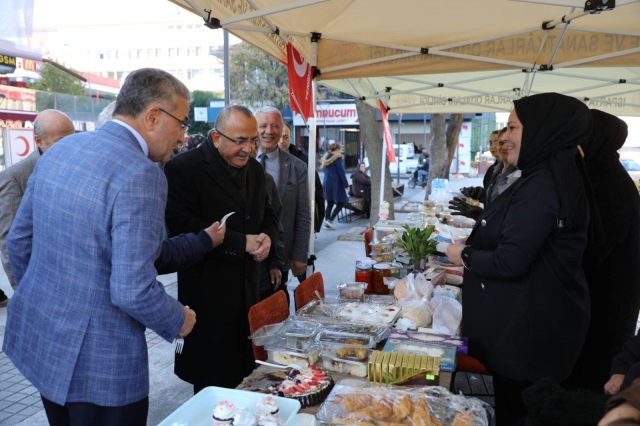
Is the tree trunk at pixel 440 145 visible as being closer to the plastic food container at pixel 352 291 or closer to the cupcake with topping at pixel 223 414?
the plastic food container at pixel 352 291

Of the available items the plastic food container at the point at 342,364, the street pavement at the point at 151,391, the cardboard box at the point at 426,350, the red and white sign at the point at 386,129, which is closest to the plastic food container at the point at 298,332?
the plastic food container at the point at 342,364

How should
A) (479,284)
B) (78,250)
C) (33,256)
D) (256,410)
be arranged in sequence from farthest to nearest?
(479,284) < (33,256) < (78,250) < (256,410)

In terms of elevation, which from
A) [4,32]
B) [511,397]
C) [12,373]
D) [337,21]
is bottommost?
[12,373]

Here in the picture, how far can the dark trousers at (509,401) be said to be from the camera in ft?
7.00

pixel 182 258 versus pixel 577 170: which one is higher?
pixel 577 170

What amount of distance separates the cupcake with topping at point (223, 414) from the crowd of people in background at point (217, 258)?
1.13ft

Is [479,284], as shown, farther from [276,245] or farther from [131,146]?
[131,146]

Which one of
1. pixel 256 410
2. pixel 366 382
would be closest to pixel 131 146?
pixel 256 410

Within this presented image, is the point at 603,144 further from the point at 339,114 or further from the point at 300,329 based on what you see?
the point at 339,114

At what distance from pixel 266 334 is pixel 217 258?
0.63 m

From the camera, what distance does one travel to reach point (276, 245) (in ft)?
9.98

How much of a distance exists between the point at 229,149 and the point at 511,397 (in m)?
1.81

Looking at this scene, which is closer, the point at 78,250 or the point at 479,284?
the point at 78,250

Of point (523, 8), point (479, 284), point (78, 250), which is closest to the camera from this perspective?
point (78, 250)
